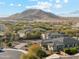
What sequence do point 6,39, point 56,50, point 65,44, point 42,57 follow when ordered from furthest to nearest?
point 6,39 < point 65,44 < point 56,50 < point 42,57

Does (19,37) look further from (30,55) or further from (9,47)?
(30,55)

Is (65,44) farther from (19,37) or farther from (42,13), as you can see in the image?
(42,13)

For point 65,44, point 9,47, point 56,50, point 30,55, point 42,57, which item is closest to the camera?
point 30,55

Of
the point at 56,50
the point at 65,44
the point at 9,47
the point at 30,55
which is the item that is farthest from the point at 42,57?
the point at 9,47

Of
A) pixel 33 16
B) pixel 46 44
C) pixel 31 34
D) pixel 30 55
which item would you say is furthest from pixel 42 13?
pixel 30 55

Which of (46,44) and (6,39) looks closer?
(46,44)

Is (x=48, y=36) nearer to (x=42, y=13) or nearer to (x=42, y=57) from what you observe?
(x=42, y=57)

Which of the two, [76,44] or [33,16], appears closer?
[76,44]

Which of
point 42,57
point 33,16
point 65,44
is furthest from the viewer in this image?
point 33,16

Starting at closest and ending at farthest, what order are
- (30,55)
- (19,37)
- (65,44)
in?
1. (30,55)
2. (65,44)
3. (19,37)
